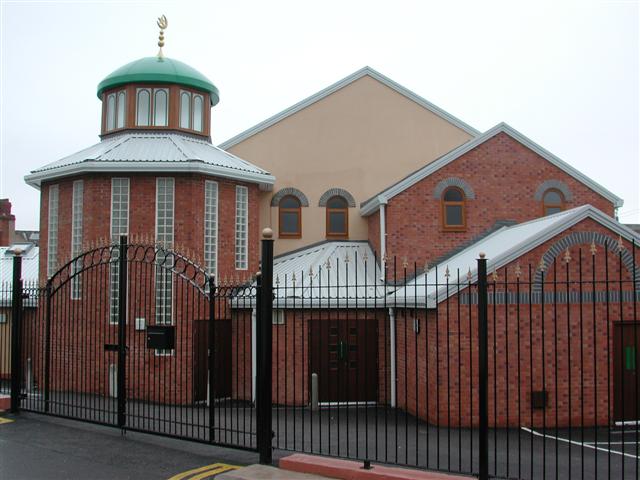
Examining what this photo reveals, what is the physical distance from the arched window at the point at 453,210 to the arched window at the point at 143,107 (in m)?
8.72

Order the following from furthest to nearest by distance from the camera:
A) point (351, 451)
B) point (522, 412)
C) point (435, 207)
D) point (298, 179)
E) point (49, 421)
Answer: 1. point (298, 179)
2. point (435, 207)
3. point (522, 412)
4. point (49, 421)
5. point (351, 451)

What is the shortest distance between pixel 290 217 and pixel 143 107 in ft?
17.8

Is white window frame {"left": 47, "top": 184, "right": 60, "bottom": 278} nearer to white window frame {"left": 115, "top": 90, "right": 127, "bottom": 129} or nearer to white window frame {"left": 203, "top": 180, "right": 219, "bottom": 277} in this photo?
white window frame {"left": 115, "top": 90, "right": 127, "bottom": 129}

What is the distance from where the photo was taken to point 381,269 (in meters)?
17.5

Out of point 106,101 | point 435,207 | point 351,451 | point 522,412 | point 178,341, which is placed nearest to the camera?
point 351,451

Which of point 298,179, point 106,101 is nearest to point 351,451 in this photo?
point 298,179

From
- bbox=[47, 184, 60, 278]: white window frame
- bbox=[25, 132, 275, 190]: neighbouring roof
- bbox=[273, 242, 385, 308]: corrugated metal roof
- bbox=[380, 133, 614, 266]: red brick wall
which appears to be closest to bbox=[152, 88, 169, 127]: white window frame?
bbox=[25, 132, 275, 190]: neighbouring roof

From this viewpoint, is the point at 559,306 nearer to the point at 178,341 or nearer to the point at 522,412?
the point at 522,412

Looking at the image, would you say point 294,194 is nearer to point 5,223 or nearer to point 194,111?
point 194,111

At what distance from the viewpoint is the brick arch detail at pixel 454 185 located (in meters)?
17.5

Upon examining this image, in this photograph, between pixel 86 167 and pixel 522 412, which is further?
pixel 86 167

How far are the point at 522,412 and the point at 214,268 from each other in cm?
827

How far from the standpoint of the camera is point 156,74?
1842 centimetres

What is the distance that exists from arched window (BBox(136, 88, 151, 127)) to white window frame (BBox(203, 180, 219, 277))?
336cm
